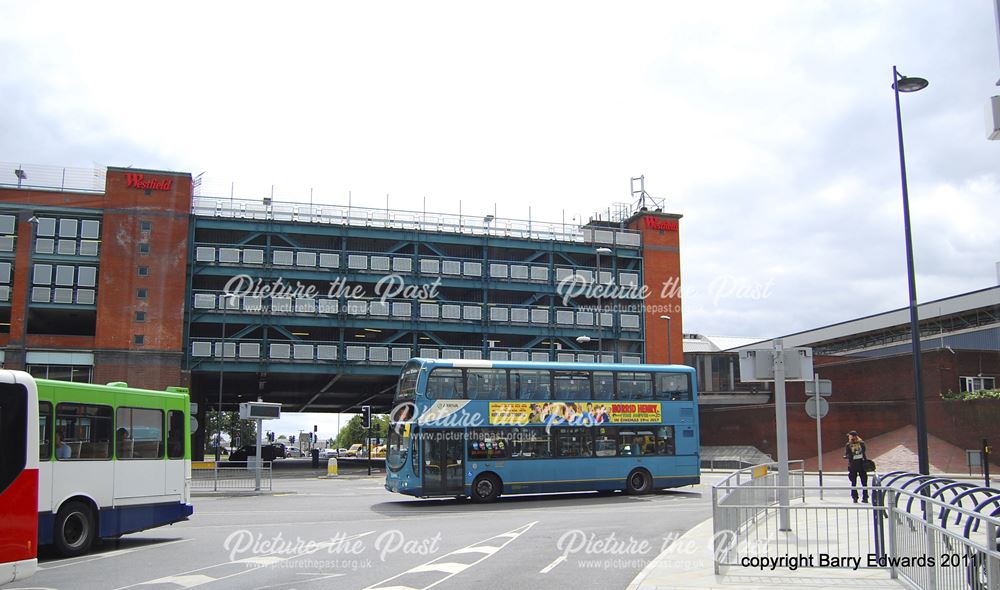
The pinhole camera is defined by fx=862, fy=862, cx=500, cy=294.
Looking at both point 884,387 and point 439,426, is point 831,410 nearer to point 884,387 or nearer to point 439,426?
point 884,387

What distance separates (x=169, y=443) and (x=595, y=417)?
12.6 meters

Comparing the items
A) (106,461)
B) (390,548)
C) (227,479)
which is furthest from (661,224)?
(106,461)

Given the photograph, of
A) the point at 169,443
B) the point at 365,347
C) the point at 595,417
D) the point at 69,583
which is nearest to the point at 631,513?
the point at 595,417

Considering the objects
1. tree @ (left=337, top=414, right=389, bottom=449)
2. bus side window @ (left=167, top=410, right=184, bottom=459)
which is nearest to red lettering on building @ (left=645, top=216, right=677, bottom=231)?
bus side window @ (left=167, top=410, right=184, bottom=459)

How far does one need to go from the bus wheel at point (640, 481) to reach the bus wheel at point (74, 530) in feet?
51.6

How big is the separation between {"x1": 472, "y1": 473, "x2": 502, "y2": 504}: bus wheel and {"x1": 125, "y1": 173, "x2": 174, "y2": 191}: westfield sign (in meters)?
34.5

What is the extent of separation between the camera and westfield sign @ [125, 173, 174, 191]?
165 feet

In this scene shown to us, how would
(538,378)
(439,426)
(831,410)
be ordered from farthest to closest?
(831,410) → (538,378) → (439,426)

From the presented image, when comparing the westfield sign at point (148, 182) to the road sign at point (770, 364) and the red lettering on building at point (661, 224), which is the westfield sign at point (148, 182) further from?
the road sign at point (770, 364)

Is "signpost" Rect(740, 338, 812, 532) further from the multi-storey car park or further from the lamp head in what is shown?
the multi-storey car park

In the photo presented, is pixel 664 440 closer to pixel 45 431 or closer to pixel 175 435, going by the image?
pixel 175 435

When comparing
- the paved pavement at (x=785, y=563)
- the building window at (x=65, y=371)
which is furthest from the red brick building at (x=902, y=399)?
the building window at (x=65, y=371)

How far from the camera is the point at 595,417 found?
25.4 meters

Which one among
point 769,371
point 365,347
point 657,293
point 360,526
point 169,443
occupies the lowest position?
point 360,526
